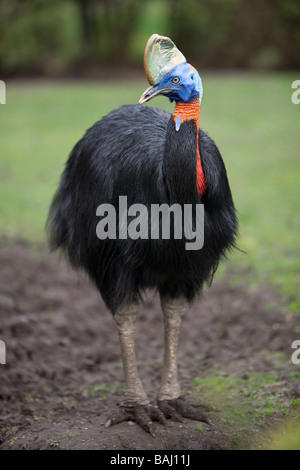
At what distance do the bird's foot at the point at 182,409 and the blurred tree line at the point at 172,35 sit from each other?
14.7 m

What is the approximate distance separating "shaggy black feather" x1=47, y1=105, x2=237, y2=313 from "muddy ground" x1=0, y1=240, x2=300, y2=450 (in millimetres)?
418

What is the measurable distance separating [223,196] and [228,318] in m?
2.30

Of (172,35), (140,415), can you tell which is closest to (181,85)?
(140,415)

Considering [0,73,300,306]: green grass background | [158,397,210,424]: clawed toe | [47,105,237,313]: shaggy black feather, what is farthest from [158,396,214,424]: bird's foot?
[0,73,300,306]: green grass background

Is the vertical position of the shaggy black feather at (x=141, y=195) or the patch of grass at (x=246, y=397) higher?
the shaggy black feather at (x=141, y=195)

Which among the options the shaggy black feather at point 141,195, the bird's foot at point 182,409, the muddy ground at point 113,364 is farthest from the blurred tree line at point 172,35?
the bird's foot at point 182,409

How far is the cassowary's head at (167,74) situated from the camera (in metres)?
3.08

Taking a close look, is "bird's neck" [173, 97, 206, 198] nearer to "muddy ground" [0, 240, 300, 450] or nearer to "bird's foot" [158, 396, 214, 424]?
"muddy ground" [0, 240, 300, 450]

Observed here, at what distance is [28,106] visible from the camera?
47.5ft

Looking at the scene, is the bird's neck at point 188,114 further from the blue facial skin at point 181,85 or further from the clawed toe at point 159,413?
the clawed toe at point 159,413

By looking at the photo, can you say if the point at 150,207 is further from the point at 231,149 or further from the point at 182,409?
the point at 231,149

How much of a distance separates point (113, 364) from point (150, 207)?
2034mm

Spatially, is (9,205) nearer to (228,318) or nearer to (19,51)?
(228,318)

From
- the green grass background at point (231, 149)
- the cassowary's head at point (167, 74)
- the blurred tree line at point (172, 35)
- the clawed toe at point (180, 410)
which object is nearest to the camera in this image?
the cassowary's head at point (167, 74)
